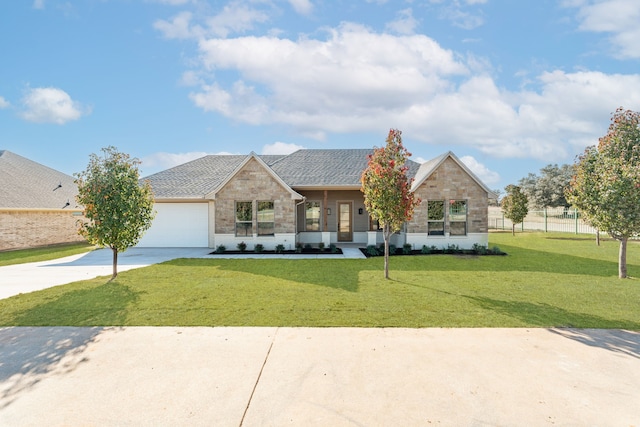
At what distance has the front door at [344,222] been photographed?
19109 millimetres

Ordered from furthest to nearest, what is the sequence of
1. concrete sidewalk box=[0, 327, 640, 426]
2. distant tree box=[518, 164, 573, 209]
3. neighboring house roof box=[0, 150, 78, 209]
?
1. distant tree box=[518, 164, 573, 209]
2. neighboring house roof box=[0, 150, 78, 209]
3. concrete sidewalk box=[0, 327, 640, 426]

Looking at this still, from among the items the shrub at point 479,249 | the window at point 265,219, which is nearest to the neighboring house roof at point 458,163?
the shrub at point 479,249

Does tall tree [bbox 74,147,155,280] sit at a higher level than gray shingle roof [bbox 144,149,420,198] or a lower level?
lower

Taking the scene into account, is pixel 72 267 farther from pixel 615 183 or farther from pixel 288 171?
pixel 615 183

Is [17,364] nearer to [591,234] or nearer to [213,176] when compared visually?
[213,176]

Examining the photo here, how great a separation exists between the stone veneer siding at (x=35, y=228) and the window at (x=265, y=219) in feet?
34.5

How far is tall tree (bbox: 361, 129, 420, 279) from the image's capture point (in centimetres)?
980

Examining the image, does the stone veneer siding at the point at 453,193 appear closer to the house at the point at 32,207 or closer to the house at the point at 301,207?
the house at the point at 301,207

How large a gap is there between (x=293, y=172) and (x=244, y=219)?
175 inches

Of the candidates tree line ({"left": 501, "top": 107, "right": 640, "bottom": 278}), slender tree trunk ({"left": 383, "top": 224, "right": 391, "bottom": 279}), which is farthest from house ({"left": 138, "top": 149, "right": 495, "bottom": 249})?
slender tree trunk ({"left": 383, "top": 224, "right": 391, "bottom": 279})

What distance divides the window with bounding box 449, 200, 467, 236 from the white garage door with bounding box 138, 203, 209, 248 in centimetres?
1336

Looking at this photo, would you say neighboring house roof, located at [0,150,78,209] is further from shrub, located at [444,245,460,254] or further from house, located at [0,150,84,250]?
shrub, located at [444,245,460,254]

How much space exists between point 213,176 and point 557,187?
167 feet

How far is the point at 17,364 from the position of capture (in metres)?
4.62
